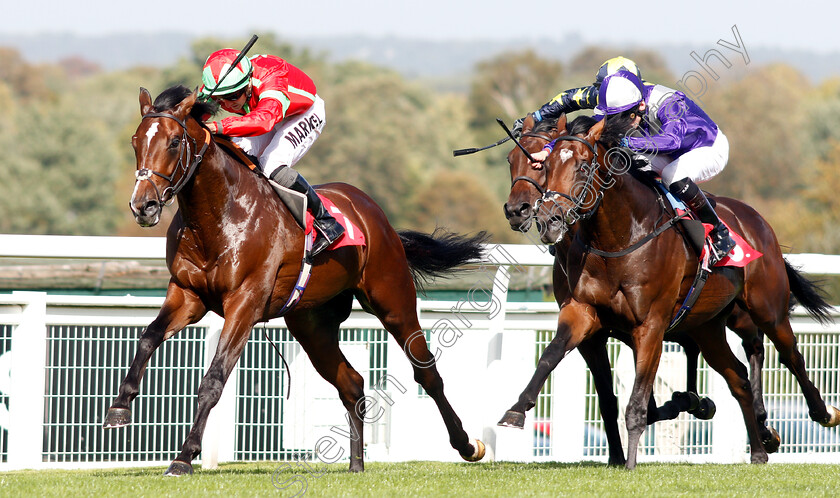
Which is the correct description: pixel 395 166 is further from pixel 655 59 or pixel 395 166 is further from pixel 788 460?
pixel 788 460

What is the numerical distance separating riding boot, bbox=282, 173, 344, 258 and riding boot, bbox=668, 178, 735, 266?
179cm

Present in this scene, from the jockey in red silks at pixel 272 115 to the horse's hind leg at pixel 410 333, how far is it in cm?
59

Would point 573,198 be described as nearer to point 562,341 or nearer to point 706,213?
point 562,341

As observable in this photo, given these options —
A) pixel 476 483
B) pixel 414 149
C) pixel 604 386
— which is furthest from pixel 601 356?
pixel 414 149

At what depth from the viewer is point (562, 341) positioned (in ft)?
18.1

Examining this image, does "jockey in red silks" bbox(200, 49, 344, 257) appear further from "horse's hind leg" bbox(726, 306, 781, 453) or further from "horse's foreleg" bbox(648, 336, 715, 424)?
"horse's hind leg" bbox(726, 306, 781, 453)

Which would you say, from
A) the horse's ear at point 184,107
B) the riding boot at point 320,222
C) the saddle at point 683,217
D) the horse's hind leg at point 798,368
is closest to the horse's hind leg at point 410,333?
the riding boot at point 320,222

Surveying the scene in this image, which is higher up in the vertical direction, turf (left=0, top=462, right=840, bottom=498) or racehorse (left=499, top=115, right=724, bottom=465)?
racehorse (left=499, top=115, right=724, bottom=465)

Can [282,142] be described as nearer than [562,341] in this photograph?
No

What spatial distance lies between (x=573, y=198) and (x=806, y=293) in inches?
108

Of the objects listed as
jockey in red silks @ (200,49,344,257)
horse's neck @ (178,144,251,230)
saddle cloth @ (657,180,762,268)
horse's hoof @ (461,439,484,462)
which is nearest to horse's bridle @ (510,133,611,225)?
saddle cloth @ (657,180,762,268)

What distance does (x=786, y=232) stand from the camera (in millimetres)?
42344

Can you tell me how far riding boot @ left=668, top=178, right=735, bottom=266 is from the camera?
19.7 ft

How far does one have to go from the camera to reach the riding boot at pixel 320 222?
220 inches
